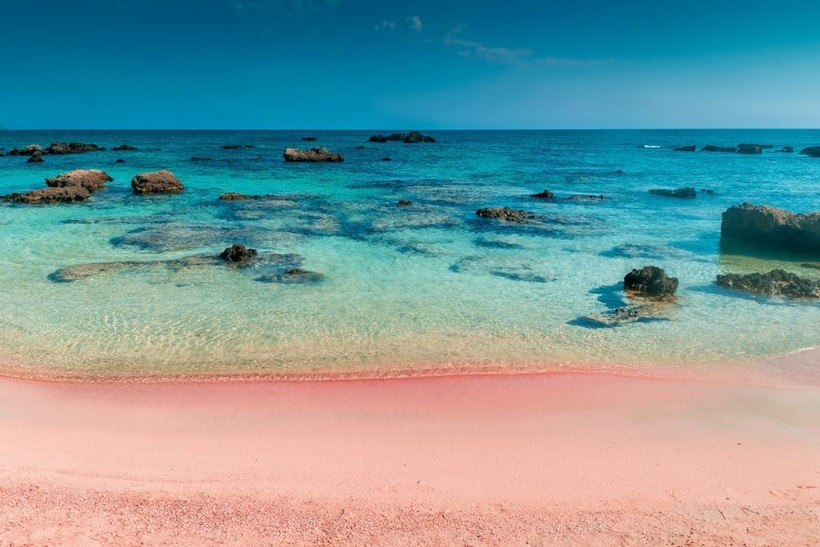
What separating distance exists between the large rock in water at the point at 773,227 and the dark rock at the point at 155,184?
29.3 metres

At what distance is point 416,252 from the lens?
18016 mm

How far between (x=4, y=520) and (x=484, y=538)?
474cm

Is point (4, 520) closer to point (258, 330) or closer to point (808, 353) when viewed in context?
point (258, 330)

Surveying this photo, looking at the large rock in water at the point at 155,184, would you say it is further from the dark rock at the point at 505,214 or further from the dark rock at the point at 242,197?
the dark rock at the point at 505,214

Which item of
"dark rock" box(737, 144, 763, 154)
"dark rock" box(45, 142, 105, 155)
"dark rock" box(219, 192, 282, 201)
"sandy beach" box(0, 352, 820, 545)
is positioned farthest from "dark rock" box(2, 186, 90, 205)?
"dark rock" box(737, 144, 763, 154)

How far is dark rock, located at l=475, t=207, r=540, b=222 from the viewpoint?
24.5 meters

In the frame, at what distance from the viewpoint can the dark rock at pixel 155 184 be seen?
1288 inches

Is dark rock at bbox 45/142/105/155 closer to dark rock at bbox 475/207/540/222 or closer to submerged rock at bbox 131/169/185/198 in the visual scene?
submerged rock at bbox 131/169/185/198

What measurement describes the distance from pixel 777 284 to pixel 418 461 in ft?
37.6

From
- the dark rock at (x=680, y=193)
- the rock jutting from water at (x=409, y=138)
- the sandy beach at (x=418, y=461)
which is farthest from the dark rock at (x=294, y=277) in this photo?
the rock jutting from water at (x=409, y=138)

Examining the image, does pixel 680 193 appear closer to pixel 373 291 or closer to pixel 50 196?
pixel 373 291

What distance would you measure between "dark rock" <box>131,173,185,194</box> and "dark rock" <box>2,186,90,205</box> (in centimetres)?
350

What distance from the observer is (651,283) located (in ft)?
45.0

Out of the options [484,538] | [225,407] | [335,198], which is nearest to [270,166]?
[335,198]
